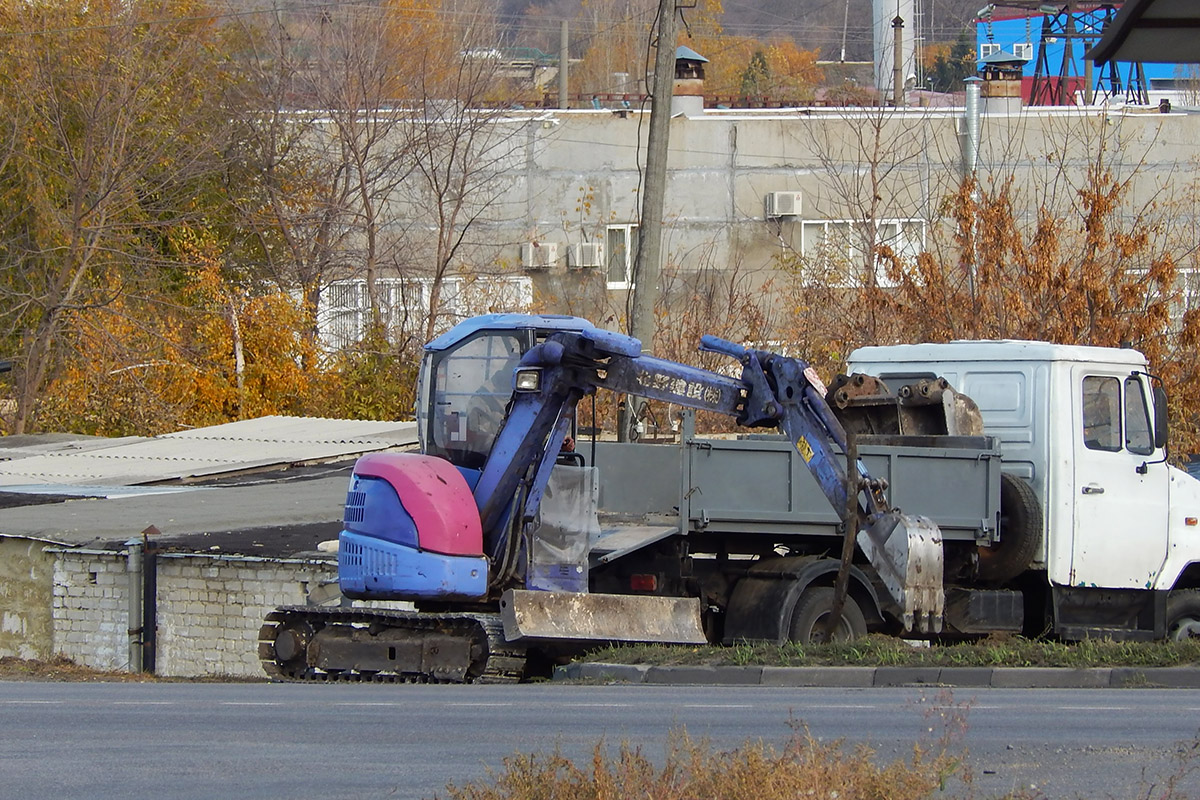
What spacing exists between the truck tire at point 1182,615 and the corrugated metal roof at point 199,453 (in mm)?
12736

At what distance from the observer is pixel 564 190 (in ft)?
143

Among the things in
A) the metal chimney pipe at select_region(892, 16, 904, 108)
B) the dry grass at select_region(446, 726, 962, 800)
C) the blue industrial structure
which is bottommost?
the dry grass at select_region(446, 726, 962, 800)

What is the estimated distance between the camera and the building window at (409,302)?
1406 inches

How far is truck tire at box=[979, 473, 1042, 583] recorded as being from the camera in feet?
44.4

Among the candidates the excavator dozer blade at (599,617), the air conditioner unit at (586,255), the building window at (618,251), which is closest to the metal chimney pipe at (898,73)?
the building window at (618,251)

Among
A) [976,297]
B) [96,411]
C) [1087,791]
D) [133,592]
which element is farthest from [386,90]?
[1087,791]

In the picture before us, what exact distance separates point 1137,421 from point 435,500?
22.1 feet

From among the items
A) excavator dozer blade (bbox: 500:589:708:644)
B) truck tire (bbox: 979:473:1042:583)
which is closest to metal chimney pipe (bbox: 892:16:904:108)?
truck tire (bbox: 979:473:1042:583)

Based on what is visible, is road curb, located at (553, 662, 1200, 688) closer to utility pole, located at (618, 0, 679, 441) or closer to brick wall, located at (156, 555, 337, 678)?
brick wall, located at (156, 555, 337, 678)

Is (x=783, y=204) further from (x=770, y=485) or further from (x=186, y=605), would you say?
(x=770, y=485)

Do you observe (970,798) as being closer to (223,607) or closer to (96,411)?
(223,607)

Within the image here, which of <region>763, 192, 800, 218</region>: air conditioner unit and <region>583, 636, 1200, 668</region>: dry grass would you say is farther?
<region>763, 192, 800, 218</region>: air conditioner unit

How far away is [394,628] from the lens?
12391 millimetres

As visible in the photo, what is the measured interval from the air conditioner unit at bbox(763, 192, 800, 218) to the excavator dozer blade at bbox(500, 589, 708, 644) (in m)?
30.6
